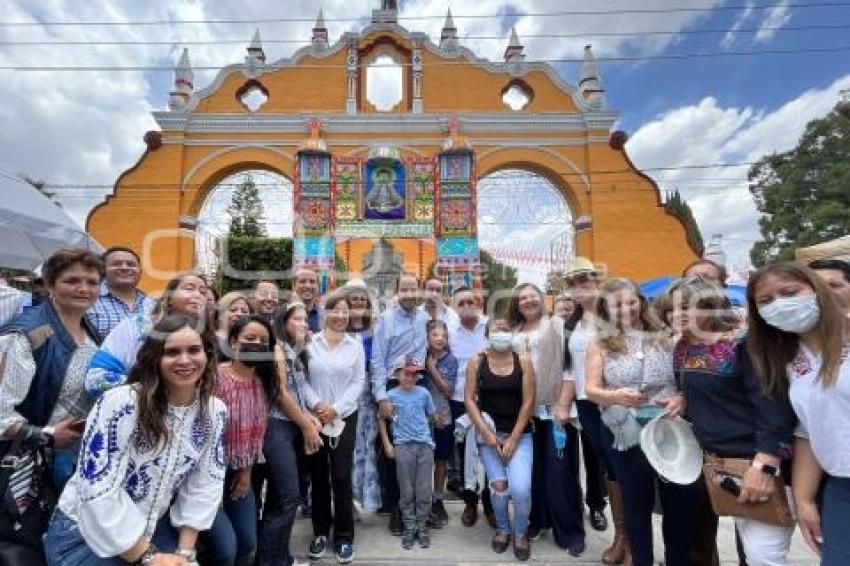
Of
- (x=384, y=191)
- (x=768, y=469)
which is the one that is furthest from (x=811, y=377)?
(x=384, y=191)

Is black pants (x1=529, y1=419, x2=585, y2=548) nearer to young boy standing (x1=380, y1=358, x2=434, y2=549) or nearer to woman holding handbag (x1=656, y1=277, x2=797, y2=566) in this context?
young boy standing (x1=380, y1=358, x2=434, y2=549)

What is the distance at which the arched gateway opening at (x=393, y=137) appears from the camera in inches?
560

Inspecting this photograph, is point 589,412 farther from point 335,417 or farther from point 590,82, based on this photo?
point 590,82

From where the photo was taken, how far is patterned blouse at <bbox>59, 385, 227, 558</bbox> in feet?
5.87

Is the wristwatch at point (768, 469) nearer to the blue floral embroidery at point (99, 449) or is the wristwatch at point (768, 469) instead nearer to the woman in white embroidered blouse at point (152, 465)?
the woman in white embroidered blouse at point (152, 465)

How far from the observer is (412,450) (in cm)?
334

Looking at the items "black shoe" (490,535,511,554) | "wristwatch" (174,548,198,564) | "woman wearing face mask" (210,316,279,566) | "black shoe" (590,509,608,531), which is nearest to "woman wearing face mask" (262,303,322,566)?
"woman wearing face mask" (210,316,279,566)

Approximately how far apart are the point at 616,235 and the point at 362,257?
7.33 meters

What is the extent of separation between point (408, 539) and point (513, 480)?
30.1 inches

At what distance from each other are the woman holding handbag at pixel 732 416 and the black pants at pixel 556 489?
2.86ft

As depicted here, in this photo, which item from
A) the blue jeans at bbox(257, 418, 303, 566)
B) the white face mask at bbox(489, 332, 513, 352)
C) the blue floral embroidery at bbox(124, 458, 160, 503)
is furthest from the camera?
the white face mask at bbox(489, 332, 513, 352)

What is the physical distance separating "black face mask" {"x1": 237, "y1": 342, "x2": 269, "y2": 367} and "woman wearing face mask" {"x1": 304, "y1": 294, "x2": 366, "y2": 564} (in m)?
0.53

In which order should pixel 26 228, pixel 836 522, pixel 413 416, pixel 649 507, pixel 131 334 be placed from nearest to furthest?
pixel 836 522, pixel 131 334, pixel 649 507, pixel 413 416, pixel 26 228

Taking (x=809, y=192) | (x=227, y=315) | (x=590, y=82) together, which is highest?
(x=590, y=82)
